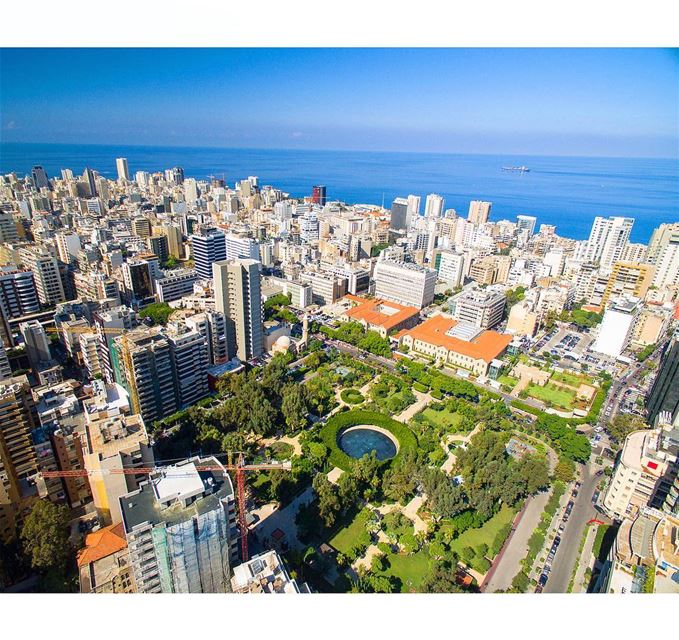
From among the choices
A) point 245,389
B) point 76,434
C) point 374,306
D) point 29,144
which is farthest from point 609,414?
point 29,144

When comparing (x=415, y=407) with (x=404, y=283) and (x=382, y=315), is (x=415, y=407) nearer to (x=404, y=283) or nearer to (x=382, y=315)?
(x=382, y=315)

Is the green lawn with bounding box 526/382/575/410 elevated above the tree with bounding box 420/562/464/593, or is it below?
below

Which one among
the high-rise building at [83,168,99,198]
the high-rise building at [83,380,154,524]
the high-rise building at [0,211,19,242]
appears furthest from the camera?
the high-rise building at [83,168,99,198]

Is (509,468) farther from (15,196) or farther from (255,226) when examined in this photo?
(15,196)

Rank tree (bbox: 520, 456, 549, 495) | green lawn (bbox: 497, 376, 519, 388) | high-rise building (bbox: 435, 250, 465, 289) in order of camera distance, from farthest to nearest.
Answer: high-rise building (bbox: 435, 250, 465, 289)
green lawn (bbox: 497, 376, 519, 388)
tree (bbox: 520, 456, 549, 495)

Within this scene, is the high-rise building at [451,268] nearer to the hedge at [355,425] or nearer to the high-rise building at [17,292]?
the hedge at [355,425]

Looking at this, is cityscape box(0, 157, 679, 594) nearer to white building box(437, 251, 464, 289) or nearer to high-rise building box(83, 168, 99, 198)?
white building box(437, 251, 464, 289)

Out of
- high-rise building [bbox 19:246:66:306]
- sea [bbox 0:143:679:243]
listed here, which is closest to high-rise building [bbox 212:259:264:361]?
high-rise building [bbox 19:246:66:306]
